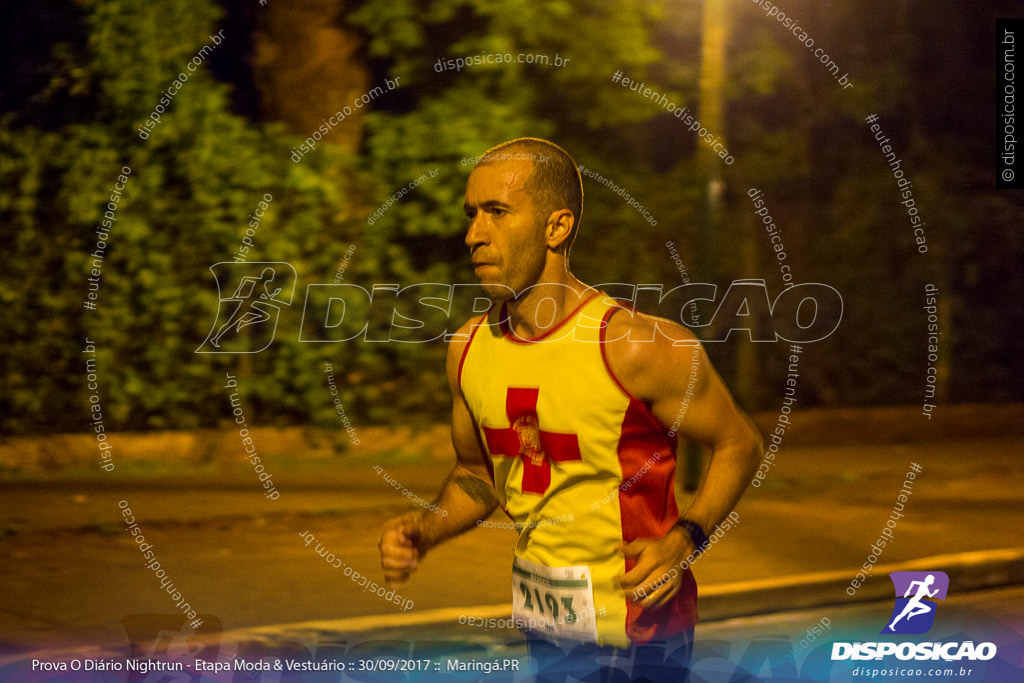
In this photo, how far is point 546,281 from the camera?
3.05 metres

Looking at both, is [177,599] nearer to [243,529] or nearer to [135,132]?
[243,529]

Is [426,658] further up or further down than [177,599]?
further down

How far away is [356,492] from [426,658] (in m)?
4.47

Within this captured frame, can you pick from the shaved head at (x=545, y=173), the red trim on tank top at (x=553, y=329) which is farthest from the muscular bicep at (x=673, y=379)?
the shaved head at (x=545, y=173)

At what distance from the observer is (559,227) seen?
10.00ft

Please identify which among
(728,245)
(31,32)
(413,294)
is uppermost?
(31,32)

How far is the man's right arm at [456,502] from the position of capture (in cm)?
306

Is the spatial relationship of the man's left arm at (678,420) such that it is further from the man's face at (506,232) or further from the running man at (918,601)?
the running man at (918,601)

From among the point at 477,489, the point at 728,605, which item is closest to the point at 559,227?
the point at 477,489

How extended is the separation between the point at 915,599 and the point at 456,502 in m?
4.56

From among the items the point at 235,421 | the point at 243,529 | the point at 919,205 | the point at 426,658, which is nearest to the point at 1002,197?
the point at 919,205

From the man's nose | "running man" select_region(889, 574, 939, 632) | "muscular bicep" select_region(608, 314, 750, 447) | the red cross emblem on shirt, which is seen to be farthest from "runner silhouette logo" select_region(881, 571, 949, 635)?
the man's nose

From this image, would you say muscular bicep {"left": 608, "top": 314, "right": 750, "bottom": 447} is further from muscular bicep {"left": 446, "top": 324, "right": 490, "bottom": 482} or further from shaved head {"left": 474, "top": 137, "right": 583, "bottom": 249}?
muscular bicep {"left": 446, "top": 324, "right": 490, "bottom": 482}

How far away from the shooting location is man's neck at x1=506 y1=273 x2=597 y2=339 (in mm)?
3027
